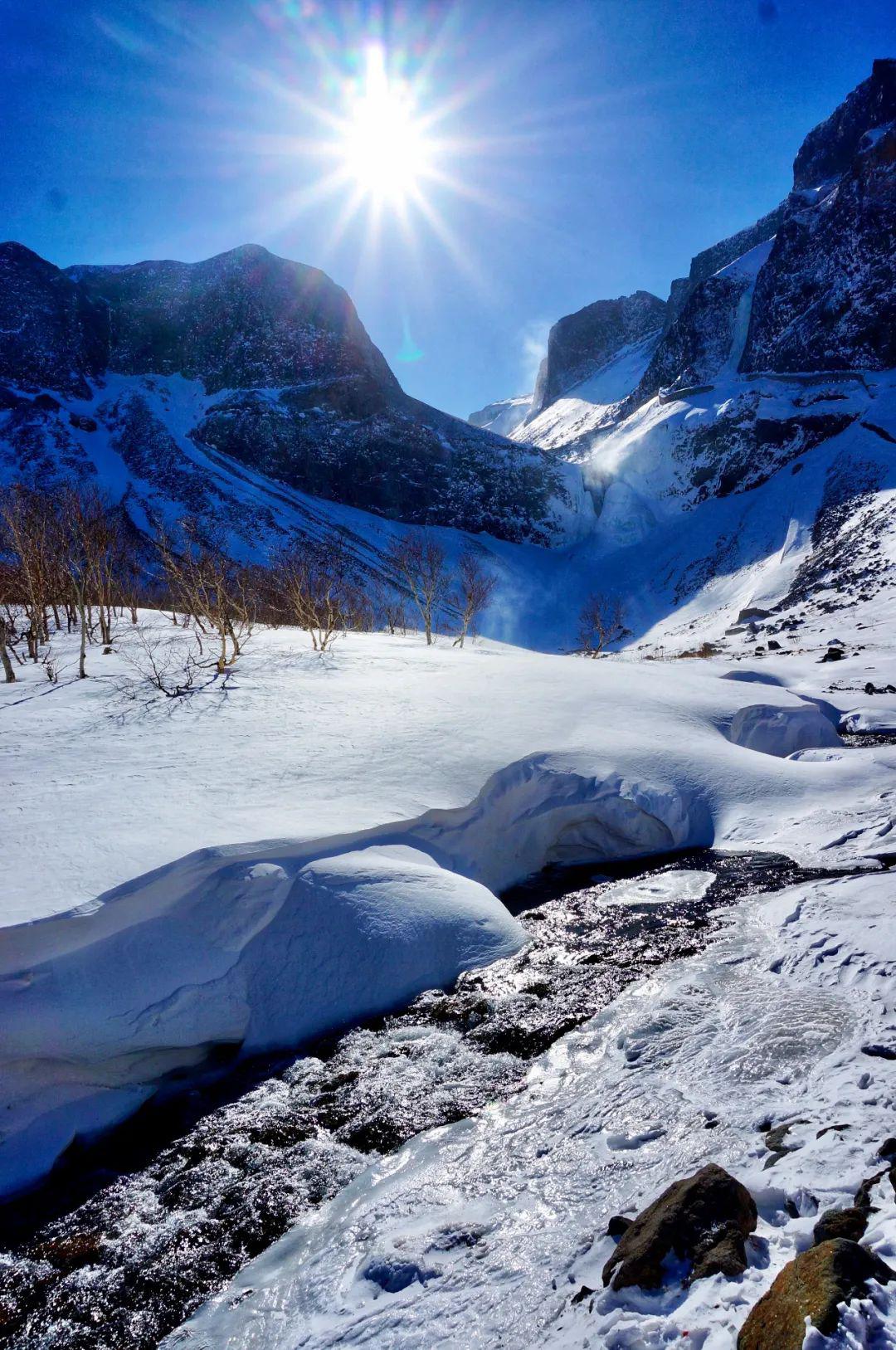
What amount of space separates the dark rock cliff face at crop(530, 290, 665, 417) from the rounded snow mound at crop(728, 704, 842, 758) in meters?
143

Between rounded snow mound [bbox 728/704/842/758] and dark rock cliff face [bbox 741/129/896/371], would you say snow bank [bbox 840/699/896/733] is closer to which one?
rounded snow mound [bbox 728/704/842/758]

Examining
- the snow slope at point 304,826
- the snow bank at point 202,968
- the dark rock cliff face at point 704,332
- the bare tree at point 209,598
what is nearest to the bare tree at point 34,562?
the snow slope at point 304,826

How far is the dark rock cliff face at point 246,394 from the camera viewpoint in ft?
257

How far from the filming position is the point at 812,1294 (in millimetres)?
2582

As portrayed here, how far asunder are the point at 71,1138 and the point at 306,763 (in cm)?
654

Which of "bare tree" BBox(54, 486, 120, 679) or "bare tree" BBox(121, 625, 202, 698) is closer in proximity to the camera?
"bare tree" BBox(121, 625, 202, 698)

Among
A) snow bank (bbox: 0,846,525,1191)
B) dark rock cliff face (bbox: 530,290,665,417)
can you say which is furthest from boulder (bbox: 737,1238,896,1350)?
dark rock cliff face (bbox: 530,290,665,417)

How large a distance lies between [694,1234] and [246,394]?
98183 millimetres

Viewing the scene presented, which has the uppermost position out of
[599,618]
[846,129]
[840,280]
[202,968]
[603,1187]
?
[846,129]

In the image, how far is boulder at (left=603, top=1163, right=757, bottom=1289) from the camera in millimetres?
3230

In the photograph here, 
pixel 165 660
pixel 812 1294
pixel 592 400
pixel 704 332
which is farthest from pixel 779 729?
pixel 592 400

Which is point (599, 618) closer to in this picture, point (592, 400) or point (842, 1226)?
point (842, 1226)

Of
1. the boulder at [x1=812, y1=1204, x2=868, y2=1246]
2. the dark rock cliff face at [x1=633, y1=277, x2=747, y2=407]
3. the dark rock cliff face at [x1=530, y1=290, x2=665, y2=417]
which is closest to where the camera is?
the boulder at [x1=812, y1=1204, x2=868, y2=1246]

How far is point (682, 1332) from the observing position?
2.93m
